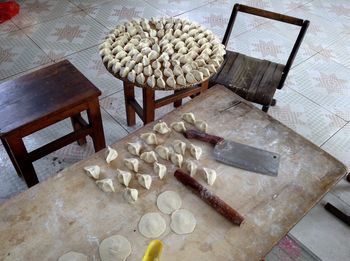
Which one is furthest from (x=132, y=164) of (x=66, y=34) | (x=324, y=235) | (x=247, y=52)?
(x=66, y=34)

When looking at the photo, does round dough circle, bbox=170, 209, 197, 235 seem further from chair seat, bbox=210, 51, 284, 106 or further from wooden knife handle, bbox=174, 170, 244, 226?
chair seat, bbox=210, 51, 284, 106

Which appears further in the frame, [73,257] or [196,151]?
[196,151]

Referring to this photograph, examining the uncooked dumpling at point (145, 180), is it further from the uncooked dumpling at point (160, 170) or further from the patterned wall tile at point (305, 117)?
the patterned wall tile at point (305, 117)

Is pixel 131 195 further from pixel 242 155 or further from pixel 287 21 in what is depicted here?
pixel 287 21

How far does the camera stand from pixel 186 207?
101 centimetres

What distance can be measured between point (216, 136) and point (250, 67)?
30.0 inches

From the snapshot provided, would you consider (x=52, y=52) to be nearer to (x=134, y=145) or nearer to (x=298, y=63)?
(x=134, y=145)

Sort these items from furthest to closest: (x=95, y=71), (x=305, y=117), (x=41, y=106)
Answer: (x=95, y=71)
(x=305, y=117)
(x=41, y=106)

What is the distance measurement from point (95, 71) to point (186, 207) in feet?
5.37

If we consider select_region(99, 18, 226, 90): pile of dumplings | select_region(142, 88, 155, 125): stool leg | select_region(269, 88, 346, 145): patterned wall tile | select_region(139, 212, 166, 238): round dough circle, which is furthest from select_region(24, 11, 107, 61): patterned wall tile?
select_region(139, 212, 166, 238): round dough circle

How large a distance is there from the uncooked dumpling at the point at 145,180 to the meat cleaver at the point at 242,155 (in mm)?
243

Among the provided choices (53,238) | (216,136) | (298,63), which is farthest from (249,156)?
(298,63)

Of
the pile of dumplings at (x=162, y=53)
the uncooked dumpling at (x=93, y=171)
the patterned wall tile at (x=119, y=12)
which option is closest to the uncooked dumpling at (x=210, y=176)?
the uncooked dumpling at (x=93, y=171)

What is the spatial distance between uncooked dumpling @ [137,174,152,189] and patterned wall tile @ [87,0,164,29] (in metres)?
2.09
